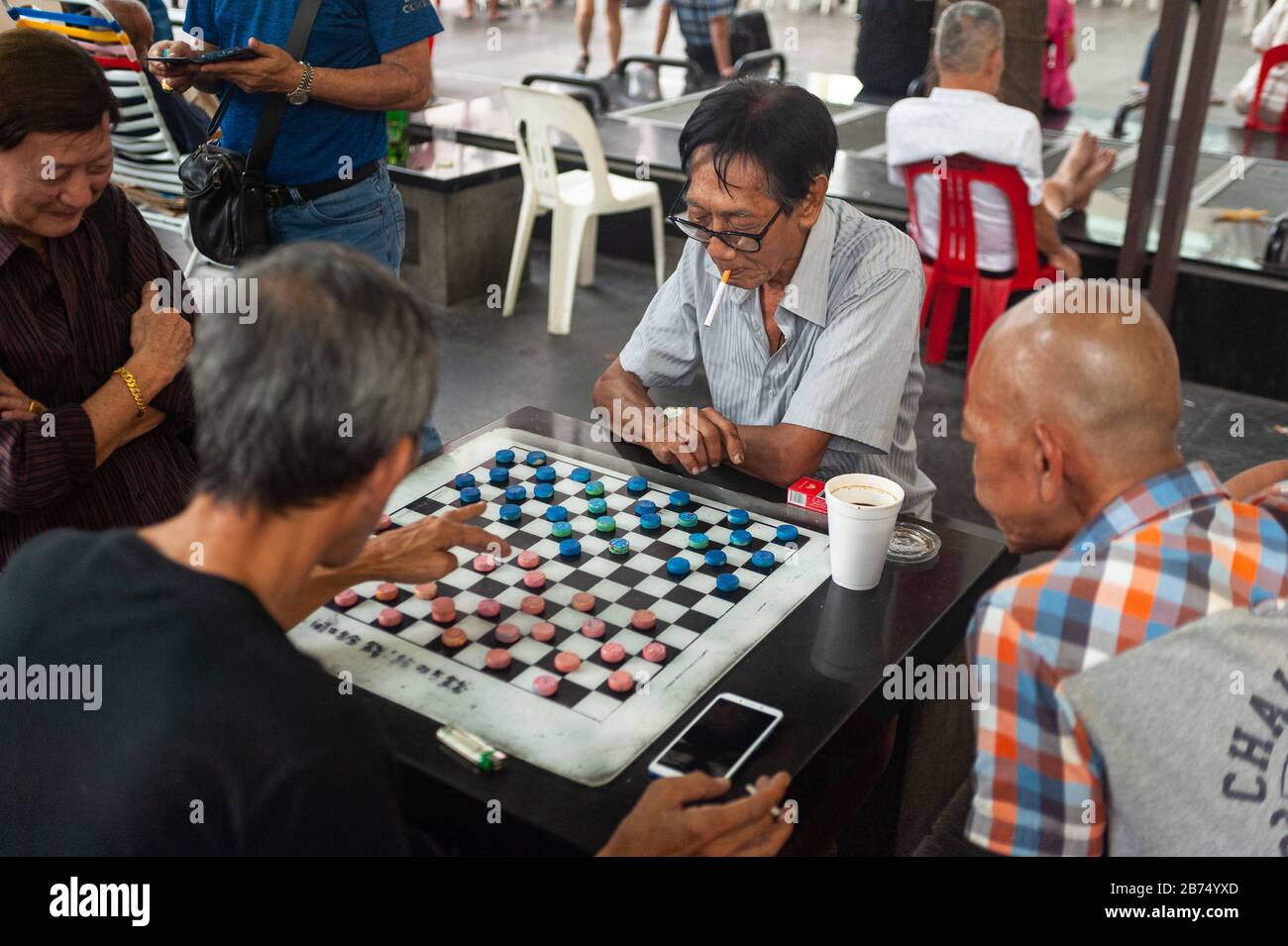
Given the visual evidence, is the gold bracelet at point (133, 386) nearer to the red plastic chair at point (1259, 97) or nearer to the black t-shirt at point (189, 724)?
the black t-shirt at point (189, 724)

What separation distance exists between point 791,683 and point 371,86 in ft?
6.18

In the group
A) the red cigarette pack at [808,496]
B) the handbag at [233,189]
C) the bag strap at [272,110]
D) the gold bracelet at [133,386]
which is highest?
the bag strap at [272,110]

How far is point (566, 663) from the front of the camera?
5.20ft

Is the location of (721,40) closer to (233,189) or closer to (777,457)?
(233,189)

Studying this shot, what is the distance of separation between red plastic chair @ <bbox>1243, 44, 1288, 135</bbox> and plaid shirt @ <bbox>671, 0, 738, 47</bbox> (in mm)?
3317

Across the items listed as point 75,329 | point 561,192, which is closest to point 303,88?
point 75,329

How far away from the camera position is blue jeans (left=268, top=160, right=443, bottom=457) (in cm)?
288

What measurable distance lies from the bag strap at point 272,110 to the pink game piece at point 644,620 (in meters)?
1.69

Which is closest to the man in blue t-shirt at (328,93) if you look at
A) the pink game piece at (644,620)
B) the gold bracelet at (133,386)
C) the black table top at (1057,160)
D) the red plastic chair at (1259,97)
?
the gold bracelet at (133,386)

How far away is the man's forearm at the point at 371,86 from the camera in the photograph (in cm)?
273

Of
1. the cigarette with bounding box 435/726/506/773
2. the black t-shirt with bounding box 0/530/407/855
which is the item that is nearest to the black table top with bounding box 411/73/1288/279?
the cigarette with bounding box 435/726/506/773

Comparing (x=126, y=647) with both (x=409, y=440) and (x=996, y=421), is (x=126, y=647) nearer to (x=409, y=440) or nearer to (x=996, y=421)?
(x=409, y=440)

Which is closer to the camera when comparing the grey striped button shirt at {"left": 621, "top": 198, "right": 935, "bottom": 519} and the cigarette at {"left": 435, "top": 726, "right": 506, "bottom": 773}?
the cigarette at {"left": 435, "top": 726, "right": 506, "bottom": 773}

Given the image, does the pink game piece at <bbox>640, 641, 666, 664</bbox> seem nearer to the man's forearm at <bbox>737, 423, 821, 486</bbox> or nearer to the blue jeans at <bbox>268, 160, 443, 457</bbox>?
the man's forearm at <bbox>737, 423, 821, 486</bbox>
